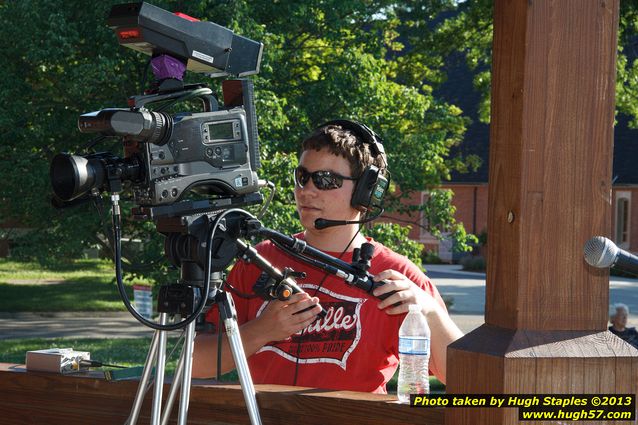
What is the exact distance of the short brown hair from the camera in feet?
10.1

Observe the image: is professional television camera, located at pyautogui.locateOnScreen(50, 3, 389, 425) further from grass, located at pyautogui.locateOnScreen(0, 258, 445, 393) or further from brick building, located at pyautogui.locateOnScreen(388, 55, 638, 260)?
brick building, located at pyautogui.locateOnScreen(388, 55, 638, 260)

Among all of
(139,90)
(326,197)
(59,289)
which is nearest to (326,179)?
(326,197)

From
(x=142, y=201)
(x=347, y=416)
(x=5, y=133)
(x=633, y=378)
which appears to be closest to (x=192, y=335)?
(x=142, y=201)

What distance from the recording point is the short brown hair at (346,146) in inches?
121

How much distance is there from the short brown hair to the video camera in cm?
60

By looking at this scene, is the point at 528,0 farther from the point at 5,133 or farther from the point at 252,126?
the point at 5,133

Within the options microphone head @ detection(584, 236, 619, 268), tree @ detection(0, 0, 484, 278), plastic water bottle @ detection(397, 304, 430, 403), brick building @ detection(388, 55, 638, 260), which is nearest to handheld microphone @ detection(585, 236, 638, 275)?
microphone head @ detection(584, 236, 619, 268)

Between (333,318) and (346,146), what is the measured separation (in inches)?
22.9

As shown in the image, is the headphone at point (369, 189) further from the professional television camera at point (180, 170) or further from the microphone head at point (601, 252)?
the microphone head at point (601, 252)

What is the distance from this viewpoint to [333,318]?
118 inches

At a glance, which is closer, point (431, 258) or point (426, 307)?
point (426, 307)

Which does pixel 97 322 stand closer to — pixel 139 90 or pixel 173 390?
pixel 139 90

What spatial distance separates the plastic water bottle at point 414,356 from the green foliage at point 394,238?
819cm

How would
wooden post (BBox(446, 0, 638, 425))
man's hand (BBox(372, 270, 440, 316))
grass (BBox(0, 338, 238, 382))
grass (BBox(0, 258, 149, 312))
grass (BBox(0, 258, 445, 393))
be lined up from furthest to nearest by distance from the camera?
grass (BBox(0, 258, 149, 312)) → grass (BBox(0, 258, 445, 393)) → grass (BBox(0, 338, 238, 382)) → man's hand (BBox(372, 270, 440, 316)) → wooden post (BBox(446, 0, 638, 425))
